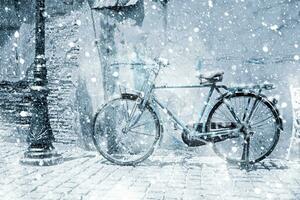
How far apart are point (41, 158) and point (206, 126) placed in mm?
2630

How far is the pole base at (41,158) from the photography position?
610cm

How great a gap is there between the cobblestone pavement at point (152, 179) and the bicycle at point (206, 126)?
307 mm

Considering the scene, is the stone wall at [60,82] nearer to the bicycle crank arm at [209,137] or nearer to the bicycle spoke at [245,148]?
the bicycle crank arm at [209,137]

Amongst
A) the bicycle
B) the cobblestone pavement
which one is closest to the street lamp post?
the cobblestone pavement

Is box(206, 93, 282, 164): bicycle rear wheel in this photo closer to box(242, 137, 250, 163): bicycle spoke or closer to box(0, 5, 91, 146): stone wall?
box(242, 137, 250, 163): bicycle spoke

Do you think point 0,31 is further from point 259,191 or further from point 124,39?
point 259,191

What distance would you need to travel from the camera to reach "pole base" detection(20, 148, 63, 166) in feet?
20.0

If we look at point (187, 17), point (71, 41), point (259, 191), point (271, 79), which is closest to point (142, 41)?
point (187, 17)

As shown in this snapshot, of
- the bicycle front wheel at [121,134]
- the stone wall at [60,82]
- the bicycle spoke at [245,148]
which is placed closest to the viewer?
the bicycle spoke at [245,148]

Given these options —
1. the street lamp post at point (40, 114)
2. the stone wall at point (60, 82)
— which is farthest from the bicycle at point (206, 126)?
the street lamp post at point (40, 114)

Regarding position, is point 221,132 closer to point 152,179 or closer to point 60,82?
point 152,179

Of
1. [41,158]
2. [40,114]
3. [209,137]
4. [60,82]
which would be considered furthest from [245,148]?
[60,82]

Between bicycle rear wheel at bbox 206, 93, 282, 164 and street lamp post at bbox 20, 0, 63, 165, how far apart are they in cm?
258

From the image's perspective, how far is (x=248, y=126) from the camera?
577cm
